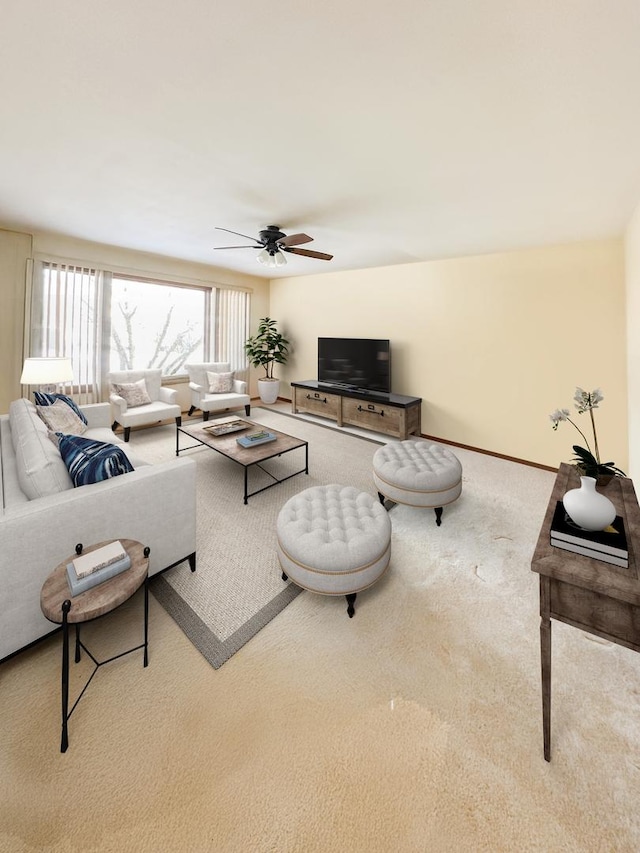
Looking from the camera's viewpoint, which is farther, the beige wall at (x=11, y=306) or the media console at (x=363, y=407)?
the media console at (x=363, y=407)

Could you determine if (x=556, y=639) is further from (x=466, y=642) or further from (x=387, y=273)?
(x=387, y=273)

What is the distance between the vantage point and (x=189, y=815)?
39.4 inches

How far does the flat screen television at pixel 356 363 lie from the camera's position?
4.78 metres

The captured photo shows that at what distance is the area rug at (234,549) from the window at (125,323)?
1.65 m

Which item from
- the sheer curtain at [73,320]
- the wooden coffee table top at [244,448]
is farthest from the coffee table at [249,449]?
the sheer curtain at [73,320]

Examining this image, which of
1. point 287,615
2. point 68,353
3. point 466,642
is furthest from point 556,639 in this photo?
point 68,353

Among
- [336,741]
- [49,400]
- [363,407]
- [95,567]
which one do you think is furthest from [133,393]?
[336,741]

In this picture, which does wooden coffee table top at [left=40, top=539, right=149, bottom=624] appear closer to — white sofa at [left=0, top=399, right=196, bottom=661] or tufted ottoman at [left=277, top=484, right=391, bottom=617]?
white sofa at [left=0, top=399, right=196, bottom=661]

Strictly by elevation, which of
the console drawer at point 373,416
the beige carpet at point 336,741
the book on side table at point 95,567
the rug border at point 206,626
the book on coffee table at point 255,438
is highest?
the console drawer at point 373,416

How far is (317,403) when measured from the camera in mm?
5461

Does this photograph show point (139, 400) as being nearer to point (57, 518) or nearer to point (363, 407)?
point (363, 407)

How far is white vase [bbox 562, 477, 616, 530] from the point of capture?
3.70 feet

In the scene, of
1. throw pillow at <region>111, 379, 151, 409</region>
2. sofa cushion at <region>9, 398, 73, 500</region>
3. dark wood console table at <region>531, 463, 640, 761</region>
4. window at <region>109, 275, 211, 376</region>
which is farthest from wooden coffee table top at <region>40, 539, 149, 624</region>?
window at <region>109, 275, 211, 376</region>

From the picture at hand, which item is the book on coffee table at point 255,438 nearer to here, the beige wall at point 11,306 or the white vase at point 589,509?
the white vase at point 589,509
